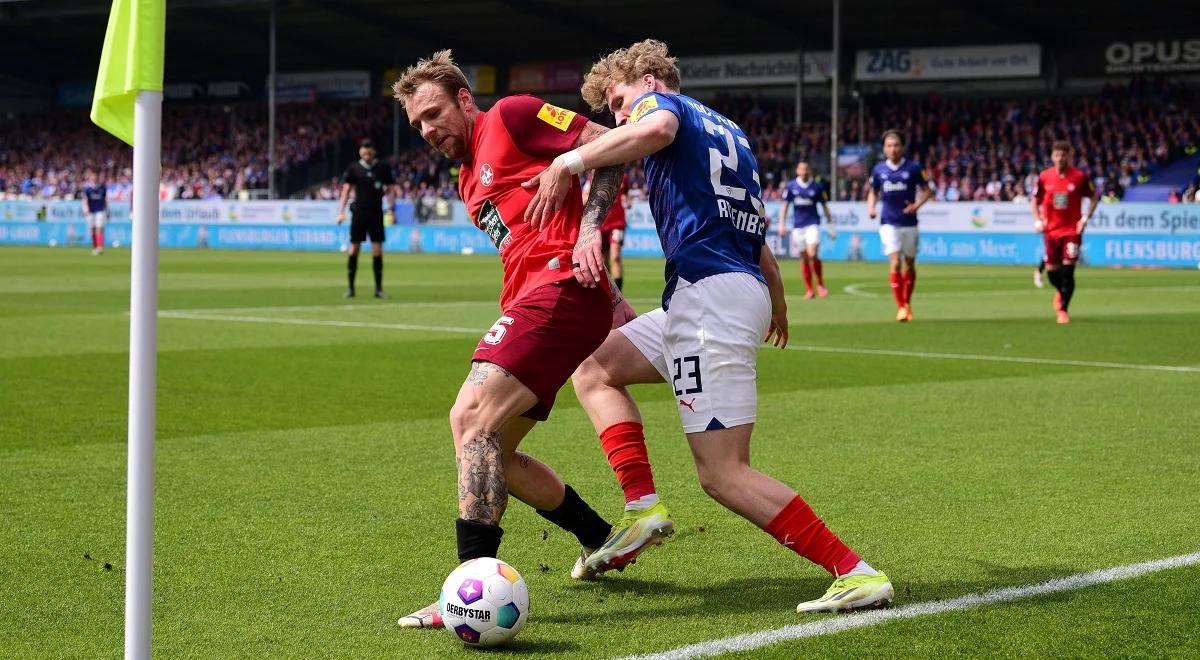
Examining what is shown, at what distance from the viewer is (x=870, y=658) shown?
4090 millimetres

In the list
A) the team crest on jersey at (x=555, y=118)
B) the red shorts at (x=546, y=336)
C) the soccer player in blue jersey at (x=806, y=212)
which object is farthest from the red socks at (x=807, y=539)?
the soccer player in blue jersey at (x=806, y=212)

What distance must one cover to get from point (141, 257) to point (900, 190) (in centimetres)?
1604

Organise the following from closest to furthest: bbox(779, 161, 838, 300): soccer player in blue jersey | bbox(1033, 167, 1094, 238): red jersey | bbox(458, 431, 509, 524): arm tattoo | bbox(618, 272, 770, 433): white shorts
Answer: bbox(458, 431, 509, 524): arm tattoo
bbox(618, 272, 770, 433): white shorts
bbox(1033, 167, 1094, 238): red jersey
bbox(779, 161, 838, 300): soccer player in blue jersey

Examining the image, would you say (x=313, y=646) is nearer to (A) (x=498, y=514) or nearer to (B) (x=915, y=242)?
(A) (x=498, y=514)

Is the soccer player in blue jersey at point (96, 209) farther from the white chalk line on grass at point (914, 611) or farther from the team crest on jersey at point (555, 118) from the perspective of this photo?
the white chalk line on grass at point (914, 611)

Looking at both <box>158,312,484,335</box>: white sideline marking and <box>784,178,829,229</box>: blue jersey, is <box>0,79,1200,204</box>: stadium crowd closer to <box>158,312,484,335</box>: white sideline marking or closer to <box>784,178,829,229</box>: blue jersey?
<box>784,178,829,229</box>: blue jersey

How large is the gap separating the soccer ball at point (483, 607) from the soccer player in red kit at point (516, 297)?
0.18 m

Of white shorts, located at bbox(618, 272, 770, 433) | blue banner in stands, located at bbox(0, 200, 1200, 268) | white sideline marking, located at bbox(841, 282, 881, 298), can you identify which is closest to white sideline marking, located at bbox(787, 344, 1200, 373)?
white shorts, located at bbox(618, 272, 770, 433)

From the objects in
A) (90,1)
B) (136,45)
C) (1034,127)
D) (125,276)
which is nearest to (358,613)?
(136,45)

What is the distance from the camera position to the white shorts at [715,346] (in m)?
4.67

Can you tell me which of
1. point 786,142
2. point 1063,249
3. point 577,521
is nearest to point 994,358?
point 1063,249

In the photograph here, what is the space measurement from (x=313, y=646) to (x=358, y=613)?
39cm

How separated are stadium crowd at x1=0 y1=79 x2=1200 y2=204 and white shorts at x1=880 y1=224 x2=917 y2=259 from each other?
1826 centimetres

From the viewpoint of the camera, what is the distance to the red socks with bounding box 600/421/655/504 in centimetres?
530
